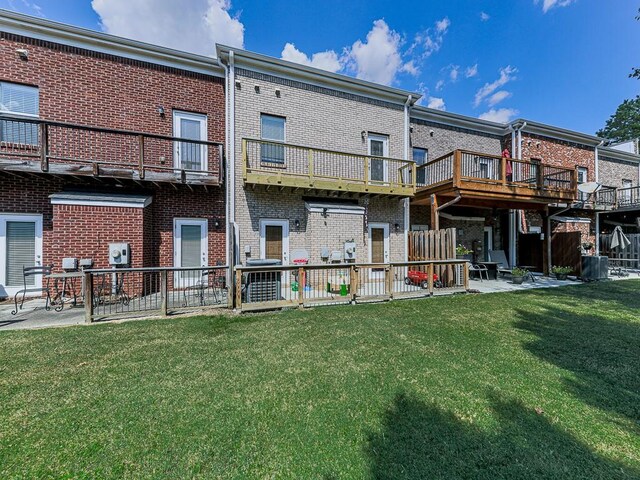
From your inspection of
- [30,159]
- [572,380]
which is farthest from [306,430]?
[30,159]

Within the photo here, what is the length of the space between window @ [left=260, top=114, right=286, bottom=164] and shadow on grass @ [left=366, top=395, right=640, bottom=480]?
7983mm

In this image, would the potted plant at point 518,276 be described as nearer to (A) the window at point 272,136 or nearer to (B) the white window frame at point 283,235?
(B) the white window frame at point 283,235

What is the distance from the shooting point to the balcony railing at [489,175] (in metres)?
9.20

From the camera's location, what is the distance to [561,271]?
10398 mm

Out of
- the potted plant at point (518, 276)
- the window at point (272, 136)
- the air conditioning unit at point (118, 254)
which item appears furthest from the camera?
the potted plant at point (518, 276)

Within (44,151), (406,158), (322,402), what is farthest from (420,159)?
(44,151)

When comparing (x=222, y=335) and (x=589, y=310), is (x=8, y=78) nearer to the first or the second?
(x=222, y=335)

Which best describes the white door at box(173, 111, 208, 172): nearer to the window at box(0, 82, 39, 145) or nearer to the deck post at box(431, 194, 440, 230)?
the window at box(0, 82, 39, 145)

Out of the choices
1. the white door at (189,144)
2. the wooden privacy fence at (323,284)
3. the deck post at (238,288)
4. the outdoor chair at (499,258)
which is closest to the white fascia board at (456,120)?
the outdoor chair at (499,258)

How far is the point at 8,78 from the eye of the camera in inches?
275

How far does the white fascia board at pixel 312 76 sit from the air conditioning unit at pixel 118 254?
642cm

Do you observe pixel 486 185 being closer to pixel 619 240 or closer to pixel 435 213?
pixel 435 213

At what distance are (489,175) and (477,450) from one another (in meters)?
12.9

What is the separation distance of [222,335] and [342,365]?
2270mm
